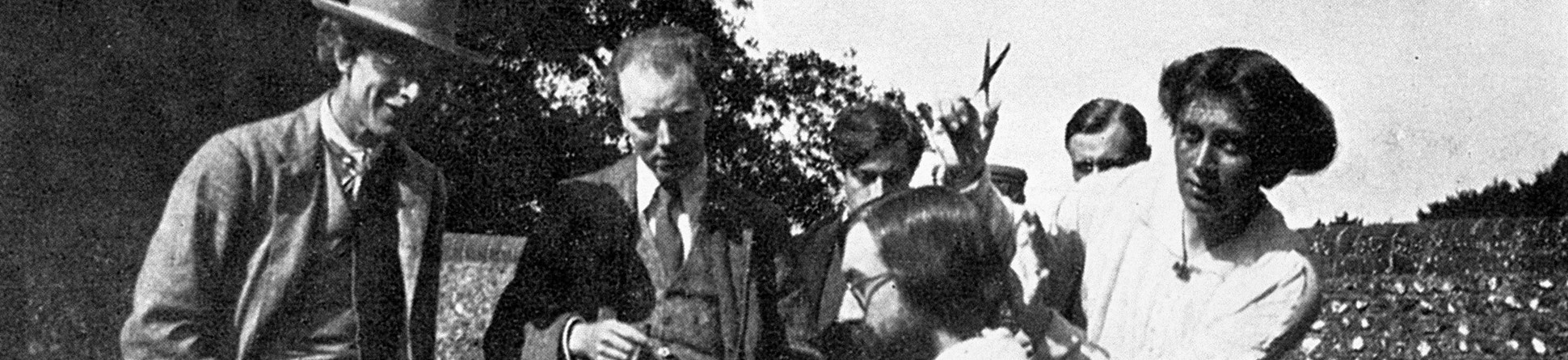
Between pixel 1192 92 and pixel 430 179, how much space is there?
124 centimetres

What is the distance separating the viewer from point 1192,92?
3346mm

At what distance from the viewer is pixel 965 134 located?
12.8 ft

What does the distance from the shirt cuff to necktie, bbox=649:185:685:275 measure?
0.18 metres

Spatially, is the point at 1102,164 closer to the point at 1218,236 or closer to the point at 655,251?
the point at 1218,236

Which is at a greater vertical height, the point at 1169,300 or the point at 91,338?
the point at 1169,300

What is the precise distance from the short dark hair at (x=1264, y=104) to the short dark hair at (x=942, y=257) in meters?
0.53

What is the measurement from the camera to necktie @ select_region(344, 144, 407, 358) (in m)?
3.58

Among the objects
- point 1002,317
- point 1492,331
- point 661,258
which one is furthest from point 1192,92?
point 1492,331

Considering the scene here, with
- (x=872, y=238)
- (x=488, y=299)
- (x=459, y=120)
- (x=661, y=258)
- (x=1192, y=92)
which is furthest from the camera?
(x=488, y=299)

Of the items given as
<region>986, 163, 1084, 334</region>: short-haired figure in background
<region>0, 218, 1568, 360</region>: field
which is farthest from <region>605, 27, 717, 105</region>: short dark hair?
<region>0, 218, 1568, 360</region>: field

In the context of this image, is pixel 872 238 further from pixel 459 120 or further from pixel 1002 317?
pixel 459 120

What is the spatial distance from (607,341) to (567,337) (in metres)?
0.10

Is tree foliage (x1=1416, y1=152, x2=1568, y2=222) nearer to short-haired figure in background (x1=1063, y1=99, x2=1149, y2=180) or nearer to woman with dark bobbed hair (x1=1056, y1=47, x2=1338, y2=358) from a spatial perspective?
short-haired figure in background (x1=1063, y1=99, x2=1149, y2=180)

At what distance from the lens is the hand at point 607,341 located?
11.2 feet
